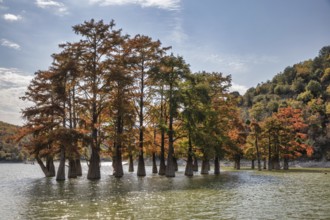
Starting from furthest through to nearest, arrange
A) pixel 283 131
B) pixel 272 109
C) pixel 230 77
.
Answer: pixel 272 109, pixel 283 131, pixel 230 77

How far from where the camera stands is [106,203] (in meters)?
22.7

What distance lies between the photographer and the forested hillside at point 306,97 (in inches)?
4424

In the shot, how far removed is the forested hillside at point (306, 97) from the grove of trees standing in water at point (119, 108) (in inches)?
1864

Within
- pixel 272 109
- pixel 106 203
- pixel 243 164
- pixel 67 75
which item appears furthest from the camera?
pixel 272 109

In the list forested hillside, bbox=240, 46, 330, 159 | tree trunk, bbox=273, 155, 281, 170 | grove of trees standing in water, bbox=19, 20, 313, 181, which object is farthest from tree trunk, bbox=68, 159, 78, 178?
forested hillside, bbox=240, 46, 330, 159

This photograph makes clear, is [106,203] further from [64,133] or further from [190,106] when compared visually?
[190,106]

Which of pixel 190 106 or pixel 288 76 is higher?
pixel 288 76

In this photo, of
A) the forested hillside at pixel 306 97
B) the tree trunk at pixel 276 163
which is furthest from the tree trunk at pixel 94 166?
the forested hillside at pixel 306 97

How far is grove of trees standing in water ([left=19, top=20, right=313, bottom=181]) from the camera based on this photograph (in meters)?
43.9

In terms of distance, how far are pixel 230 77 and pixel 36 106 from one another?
107 ft

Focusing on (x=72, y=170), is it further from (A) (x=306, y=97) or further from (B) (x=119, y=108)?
(A) (x=306, y=97)

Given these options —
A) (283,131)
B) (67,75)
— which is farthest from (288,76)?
(67,75)

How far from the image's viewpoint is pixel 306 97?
141 meters

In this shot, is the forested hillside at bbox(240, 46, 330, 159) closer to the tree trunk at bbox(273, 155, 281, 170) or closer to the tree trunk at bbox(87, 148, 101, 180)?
the tree trunk at bbox(273, 155, 281, 170)
